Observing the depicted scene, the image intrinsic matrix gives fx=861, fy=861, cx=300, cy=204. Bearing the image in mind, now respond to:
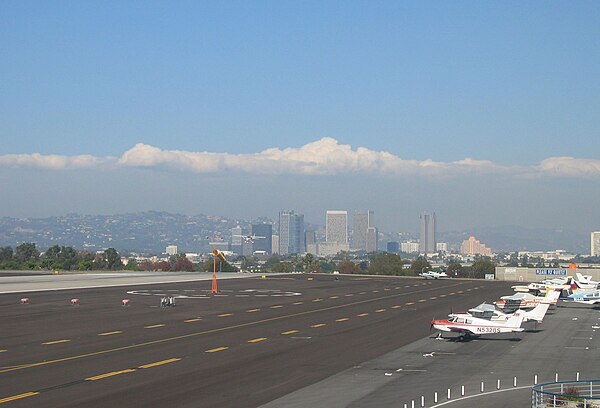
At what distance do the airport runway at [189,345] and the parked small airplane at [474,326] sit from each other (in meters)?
2.67

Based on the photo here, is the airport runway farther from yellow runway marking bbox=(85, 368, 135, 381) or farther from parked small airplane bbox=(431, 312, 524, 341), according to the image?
parked small airplane bbox=(431, 312, 524, 341)

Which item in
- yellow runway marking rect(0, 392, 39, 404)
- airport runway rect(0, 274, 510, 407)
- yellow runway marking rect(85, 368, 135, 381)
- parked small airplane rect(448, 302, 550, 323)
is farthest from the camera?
parked small airplane rect(448, 302, 550, 323)

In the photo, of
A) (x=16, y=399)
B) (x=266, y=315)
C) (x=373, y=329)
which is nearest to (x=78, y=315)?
(x=266, y=315)

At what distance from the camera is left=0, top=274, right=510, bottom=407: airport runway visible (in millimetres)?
33969

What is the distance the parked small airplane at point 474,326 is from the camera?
5381 centimetres

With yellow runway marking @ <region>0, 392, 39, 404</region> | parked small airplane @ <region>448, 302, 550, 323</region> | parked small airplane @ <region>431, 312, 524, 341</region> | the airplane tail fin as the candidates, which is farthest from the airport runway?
the airplane tail fin

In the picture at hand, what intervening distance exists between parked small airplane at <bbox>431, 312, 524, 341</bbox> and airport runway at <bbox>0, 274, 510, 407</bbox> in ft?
8.76

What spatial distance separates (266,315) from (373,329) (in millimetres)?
13136

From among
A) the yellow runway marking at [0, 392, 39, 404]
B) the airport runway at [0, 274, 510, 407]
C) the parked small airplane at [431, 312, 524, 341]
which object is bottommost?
the airport runway at [0, 274, 510, 407]

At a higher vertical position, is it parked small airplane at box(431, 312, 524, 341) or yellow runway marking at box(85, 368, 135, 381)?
parked small airplane at box(431, 312, 524, 341)

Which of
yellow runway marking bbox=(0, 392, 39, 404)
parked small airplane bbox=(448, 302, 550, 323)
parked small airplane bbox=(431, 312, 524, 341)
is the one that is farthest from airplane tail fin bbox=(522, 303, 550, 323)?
yellow runway marking bbox=(0, 392, 39, 404)

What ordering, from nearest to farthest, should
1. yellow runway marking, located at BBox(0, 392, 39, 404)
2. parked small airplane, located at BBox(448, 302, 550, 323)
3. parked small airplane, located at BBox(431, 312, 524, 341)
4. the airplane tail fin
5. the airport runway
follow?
yellow runway marking, located at BBox(0, 392, 39, 404) → the airport runway → parked small airplane, located at BBox(431, 312, 524, 341) → parked small airplane, located at BBox(448, 302, 550, 323) → the airplane tail fin

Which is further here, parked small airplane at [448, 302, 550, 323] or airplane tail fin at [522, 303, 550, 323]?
airplane tail fin at [522, 303, 550, 323]

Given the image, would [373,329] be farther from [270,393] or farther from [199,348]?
[270,393]
